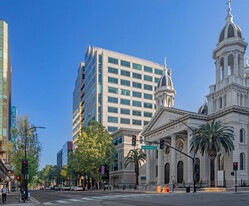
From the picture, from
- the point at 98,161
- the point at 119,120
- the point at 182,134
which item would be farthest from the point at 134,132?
the point at 182,134

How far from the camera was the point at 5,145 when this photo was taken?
65625mm

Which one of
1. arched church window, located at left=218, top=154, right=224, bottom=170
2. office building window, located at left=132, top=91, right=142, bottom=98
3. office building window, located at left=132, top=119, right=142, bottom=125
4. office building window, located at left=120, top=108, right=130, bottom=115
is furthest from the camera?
office building window, located at left=132, top=91, right=142, bottom=98

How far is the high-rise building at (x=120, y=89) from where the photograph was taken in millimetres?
97500

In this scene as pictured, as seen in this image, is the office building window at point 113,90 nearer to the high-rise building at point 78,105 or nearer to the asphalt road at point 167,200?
the high-rise building at point 78,105

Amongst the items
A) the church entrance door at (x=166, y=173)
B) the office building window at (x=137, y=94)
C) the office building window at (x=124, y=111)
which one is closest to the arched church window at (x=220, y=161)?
the church entrance door at (x=166, y=173)

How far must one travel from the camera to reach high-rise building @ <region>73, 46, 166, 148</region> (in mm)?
97500

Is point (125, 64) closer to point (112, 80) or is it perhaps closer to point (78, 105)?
point (112, 80)

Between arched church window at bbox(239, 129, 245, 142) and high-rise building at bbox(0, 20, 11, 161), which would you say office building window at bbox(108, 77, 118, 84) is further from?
arched church window at bbox(239, 129, 245, 142)

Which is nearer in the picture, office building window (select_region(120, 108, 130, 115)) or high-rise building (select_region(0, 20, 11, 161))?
high-rise building (select_region(0, 20, 11, 161))

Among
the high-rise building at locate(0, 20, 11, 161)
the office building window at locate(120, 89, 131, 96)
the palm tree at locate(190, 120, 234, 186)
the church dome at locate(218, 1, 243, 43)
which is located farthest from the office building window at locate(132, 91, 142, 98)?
the palm tree at locate(190, 120, 234, 186)

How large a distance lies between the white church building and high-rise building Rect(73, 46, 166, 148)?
28657 mm

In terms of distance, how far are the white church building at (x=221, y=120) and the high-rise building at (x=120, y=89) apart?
2866 centimetres

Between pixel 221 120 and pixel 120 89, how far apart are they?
5053 cm

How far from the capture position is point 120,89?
10031 centimetres
